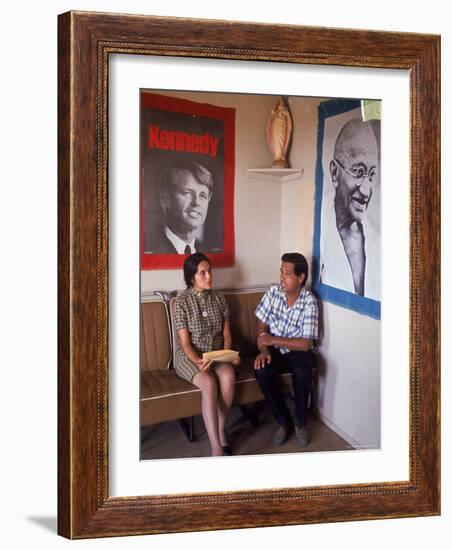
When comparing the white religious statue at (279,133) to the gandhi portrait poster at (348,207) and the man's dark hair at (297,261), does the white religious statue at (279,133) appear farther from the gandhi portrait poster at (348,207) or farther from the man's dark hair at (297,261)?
the man's dark hair at (297,261)

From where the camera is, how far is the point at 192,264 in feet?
6.75

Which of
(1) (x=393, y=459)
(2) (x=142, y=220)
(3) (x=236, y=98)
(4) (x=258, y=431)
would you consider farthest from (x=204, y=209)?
(1) (x=393, y=459)

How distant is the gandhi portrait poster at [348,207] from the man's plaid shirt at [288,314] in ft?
0.15

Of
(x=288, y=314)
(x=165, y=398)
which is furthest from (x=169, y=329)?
(x=288, y=314)

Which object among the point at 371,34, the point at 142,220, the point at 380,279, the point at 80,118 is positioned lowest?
the point at 380,279

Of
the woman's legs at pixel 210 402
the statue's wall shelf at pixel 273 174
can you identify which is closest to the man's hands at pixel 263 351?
the woman's legs at pixel 210 402

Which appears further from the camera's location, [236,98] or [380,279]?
[380,279]

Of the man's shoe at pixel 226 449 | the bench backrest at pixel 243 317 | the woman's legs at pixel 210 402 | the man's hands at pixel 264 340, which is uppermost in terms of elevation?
the bench backrest at pixel 243 317

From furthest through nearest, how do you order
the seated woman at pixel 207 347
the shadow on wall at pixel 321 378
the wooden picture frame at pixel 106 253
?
the shadow on wall at pixel 321 378 → the seated woman at pixel 207 347 → the wooden picture frame at pixel 106 253

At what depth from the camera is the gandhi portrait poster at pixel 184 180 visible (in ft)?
6.63

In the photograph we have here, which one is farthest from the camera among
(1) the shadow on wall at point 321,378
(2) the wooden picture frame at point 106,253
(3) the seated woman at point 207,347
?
(1) the shadow on wall at point 321,378

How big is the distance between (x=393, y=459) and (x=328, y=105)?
0.91 metres

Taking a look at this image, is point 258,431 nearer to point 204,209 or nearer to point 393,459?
point 393,459

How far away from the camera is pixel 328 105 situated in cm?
212
